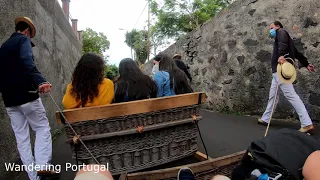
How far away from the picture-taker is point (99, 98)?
258 centimetres

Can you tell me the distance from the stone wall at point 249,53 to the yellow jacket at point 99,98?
347 centimetres

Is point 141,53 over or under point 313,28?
over

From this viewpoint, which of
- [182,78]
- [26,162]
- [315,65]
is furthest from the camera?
[315,65]

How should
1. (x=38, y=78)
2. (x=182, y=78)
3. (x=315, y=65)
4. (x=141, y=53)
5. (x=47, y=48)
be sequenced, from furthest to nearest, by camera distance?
(x=141, y=53) < (x=47, y=48) < (x=315, y=65) < (x=182, y=78) < (x=38, y=78)

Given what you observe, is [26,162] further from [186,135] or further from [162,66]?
[162,66]

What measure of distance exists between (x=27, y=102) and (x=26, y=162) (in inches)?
23.8

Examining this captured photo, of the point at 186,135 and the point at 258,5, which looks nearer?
the point at 186,135

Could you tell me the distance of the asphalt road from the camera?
3.47 m

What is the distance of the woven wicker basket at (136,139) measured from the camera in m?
2.26

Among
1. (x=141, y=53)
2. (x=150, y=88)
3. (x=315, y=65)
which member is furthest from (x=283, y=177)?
(x=141, y=53)

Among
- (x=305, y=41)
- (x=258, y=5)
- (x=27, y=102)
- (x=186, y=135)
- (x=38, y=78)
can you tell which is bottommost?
(x=186, y=135)

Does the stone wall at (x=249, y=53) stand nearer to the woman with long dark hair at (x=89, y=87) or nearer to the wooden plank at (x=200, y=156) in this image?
the wooden plank at (x=200, y=156)

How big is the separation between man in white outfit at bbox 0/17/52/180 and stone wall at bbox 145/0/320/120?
4.07m

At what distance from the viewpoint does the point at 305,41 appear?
4.50m
